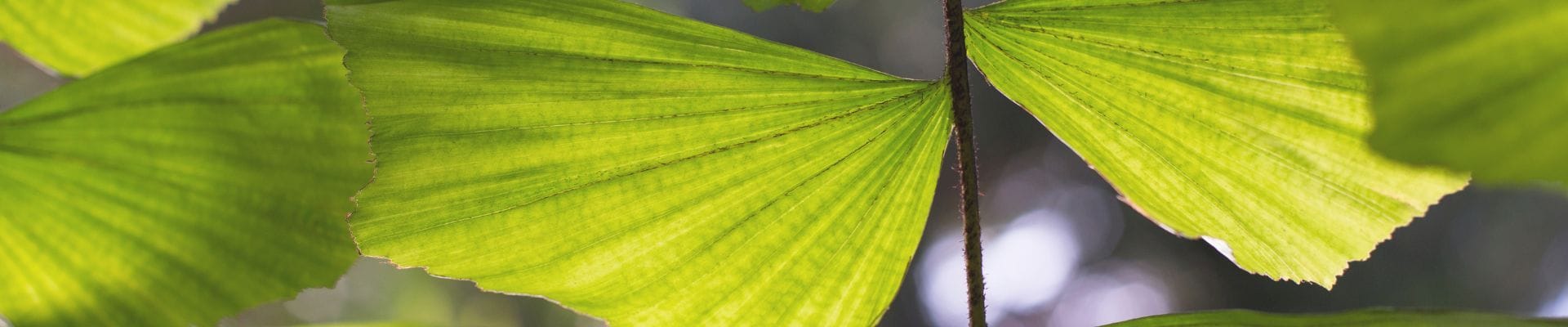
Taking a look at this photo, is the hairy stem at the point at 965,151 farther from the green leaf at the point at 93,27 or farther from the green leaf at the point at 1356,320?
the green leaf at the point at 93,27

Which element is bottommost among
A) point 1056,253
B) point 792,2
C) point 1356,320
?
point 1056,253

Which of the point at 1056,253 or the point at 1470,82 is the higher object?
the point at 1470,82

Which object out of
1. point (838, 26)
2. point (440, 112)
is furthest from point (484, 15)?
point (838, 26)

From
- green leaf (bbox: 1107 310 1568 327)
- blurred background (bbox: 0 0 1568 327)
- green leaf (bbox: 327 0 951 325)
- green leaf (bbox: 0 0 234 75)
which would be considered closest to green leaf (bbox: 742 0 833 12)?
green leaf (bbox: 327 0 951 325)

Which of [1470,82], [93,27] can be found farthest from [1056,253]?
[1470,82]

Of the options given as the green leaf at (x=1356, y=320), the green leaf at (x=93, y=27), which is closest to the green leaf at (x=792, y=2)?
the green leaf at (x=1356, y=320)

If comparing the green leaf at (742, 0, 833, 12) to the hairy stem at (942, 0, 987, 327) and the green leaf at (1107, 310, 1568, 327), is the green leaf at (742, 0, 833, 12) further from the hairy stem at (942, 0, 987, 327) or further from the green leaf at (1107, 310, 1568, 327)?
the green leaf at (1107, 310, 1568, 327)

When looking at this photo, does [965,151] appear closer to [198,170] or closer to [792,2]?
[792,2]

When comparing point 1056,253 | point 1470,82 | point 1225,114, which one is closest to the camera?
point 1470,82
